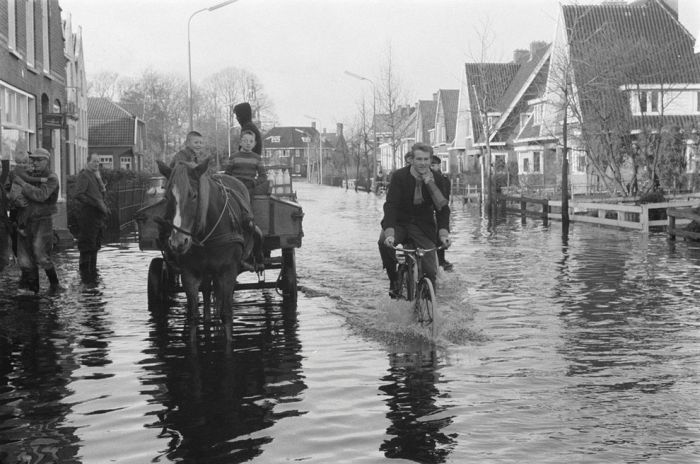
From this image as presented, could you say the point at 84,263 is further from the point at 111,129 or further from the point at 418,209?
the point at 111,129

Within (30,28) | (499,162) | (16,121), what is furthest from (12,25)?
(499,162)

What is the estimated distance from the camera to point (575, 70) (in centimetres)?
3603

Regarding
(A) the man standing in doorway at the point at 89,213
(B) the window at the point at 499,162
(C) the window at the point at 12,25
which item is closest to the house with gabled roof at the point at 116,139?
(B) the window at the point at 499,162

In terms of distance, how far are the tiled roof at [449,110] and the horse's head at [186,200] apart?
234ft

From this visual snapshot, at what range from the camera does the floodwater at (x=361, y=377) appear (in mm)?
6082

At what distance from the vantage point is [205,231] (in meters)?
9.06

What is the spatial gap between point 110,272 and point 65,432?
1045cm

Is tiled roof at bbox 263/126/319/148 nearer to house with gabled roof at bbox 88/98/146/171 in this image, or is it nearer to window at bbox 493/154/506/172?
house with gabled roof at bbox 88/98/146/171

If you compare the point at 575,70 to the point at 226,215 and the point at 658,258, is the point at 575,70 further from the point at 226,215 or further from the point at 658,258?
the point at 226,215

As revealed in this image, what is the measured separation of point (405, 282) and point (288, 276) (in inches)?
77.1

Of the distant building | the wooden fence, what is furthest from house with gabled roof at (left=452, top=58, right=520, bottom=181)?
the wooden fence

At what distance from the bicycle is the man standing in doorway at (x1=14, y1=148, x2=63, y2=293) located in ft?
16.9

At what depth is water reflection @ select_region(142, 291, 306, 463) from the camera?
20.2 ft

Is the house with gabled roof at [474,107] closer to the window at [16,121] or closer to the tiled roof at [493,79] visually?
the tiled roof at [493,79]
